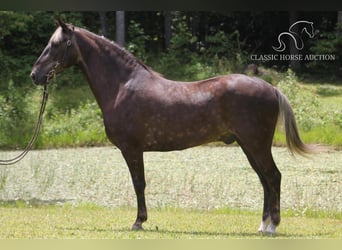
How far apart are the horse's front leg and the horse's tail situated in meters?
1.34

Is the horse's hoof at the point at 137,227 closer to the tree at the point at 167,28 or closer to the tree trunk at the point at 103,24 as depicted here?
the tree at the point at 167,28

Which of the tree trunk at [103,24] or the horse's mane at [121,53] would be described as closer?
the horse's mane at [121,53]

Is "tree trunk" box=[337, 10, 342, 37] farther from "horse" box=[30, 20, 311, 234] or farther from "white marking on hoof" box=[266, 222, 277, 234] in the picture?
"white marking on hoof" box=[266, 222, 277, 234]

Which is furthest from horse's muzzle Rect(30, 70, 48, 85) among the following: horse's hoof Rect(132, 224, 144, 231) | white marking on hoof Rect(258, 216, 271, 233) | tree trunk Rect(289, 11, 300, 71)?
tree trunk Rect(289, 11, 300, 71)

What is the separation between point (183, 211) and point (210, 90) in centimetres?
199

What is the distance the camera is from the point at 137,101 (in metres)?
7.27

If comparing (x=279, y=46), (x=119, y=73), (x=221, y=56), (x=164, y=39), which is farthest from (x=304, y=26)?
(x=119, y=73)

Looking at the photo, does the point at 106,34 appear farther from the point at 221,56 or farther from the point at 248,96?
the point at 248,96

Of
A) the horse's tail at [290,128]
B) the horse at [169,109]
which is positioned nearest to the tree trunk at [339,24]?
the horse's tail at [290,128]

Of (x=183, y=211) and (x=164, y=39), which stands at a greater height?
(x=164, y=39)

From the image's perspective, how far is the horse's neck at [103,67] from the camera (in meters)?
7.38

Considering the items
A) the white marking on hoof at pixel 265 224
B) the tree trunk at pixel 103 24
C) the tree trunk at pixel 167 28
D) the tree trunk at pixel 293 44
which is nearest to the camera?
the white marking on hoof at pixel 265 224

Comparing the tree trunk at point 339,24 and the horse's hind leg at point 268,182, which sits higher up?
the tree trunk at point 339,24

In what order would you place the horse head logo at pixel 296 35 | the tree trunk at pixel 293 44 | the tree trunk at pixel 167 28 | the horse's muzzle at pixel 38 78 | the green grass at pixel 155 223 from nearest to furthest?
1. the green grass at pixel 155 223
2. the horse's muzzle at pixel 38 78
3. the horse head logo at pixel 296 35
4. the tree trunk at pixel 293 44
5. the tree trunk at pixel 167 28
